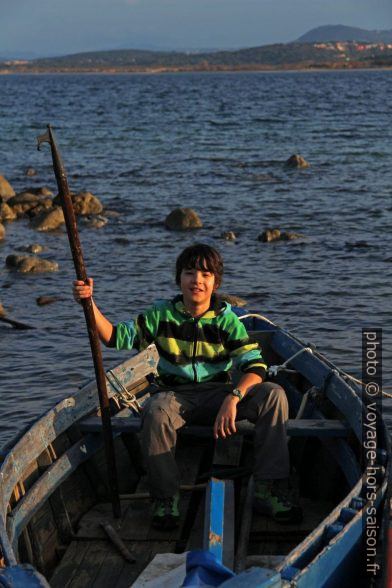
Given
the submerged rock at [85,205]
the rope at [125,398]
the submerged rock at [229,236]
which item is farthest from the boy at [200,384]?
the submerged rock at [85,205]

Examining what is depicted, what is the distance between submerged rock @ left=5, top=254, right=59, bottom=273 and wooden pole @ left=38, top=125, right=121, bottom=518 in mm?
10993

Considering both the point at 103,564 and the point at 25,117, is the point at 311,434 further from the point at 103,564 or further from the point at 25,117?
the point at 25,117

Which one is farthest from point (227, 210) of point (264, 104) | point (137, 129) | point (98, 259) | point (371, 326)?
point (264, 104)

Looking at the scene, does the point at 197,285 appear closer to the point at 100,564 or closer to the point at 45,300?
the point at 100,564

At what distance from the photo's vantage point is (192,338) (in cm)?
661

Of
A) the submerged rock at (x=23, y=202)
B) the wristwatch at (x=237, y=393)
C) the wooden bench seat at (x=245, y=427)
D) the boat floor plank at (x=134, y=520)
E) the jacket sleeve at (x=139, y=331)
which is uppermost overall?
the jacket sleeve at (x=139, y=331)

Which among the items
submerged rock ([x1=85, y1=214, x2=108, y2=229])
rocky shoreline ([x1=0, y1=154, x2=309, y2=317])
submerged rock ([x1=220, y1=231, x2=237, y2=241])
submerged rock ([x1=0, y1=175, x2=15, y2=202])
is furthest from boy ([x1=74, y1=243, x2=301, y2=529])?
submerged rock ([x1=0, y1=175, x2=15, y2=202])

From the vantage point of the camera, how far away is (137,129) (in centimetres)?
4716

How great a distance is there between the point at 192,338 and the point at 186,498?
112 cm

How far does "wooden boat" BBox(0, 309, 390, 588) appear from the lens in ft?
17.6

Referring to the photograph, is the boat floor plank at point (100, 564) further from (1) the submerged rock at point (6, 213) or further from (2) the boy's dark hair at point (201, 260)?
(1) the submerged rock at point (6, 213)

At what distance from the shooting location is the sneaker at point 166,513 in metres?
6.34

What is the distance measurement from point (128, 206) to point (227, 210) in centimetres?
287

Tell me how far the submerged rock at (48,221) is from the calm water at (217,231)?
0.25 m
